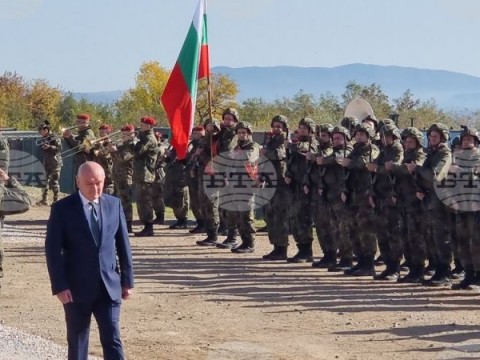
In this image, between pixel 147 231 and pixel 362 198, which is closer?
pixel 362 198

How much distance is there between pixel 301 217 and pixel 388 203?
2104 millimetres

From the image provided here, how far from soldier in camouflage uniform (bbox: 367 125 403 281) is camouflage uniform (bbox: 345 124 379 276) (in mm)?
117

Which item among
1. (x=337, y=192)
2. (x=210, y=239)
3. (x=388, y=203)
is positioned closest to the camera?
(x=388, y=203)

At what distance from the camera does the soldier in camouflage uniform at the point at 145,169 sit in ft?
64.0

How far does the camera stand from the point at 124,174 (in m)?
20.2

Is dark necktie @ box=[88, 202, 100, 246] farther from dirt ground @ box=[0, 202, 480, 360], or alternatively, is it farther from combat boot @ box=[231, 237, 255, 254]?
combat boot @ box=[231, 237, 255, 254]

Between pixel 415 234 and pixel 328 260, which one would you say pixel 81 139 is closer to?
pixel 328 260

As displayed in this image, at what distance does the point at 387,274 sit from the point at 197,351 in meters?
4.85

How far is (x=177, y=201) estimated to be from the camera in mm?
21188

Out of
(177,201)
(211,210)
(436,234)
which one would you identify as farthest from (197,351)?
(177,201)

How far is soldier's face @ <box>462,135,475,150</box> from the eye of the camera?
43.3 feet

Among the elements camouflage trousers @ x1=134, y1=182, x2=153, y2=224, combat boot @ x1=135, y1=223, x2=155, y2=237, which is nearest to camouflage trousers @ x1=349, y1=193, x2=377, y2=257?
camouflage trousers @ x1=134, y1=182, x2=153, y2=224

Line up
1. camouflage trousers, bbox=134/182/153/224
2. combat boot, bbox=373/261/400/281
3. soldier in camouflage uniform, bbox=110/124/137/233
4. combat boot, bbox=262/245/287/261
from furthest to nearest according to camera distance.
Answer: soldier in camouflage uniform, bbox=110/124/137/233, camouflage trousers, bbox=134/182/153/224, combat boot, bbox=262/245/287/261, combat boot, bbox=373/261/400/281

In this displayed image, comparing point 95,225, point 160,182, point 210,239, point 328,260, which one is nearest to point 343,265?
point 328,260
